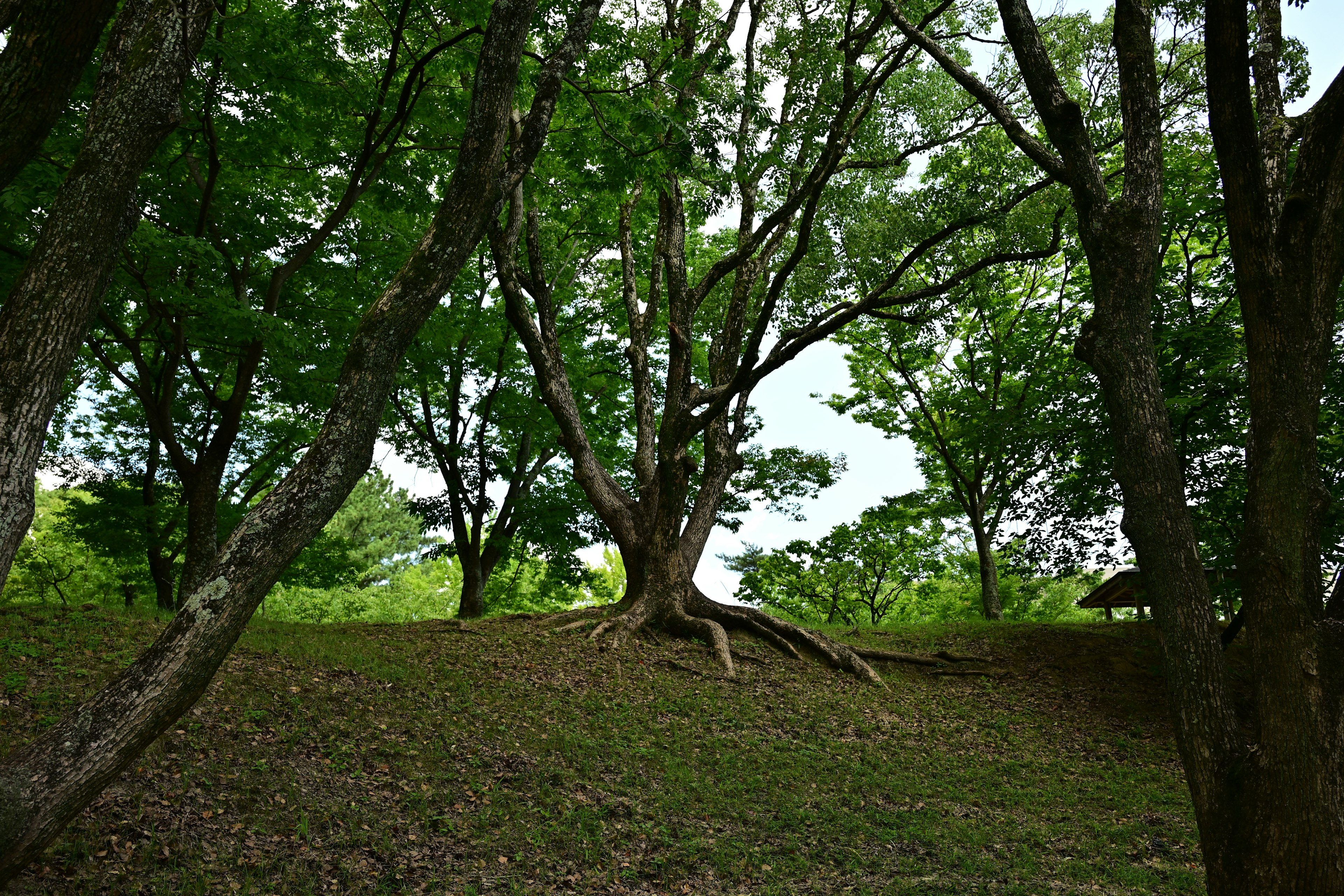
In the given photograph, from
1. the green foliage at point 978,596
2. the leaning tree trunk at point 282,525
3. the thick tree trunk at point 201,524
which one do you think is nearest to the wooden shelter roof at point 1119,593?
the green foliage at point 978,596

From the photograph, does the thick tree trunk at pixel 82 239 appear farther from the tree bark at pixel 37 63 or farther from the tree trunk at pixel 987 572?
the tree trunk at pixel 987 572

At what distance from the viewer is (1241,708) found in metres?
9.22

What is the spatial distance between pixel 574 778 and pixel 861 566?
42.9 feet

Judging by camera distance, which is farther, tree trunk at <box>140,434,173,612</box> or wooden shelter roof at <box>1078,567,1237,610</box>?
wooden shelter roof at <box>1078,567,1237,610</box>

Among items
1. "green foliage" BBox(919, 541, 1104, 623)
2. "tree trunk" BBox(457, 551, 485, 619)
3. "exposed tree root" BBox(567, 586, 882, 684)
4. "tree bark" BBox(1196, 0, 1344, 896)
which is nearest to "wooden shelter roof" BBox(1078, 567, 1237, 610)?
"green foliage" BBox(919, 541, 1104, 623)

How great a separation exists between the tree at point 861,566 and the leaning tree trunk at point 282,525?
14321 millimetres

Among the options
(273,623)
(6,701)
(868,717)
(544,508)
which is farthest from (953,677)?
(6,701)

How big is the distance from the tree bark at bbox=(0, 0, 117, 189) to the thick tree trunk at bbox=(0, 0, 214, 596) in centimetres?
20

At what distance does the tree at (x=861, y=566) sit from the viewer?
1867 cm

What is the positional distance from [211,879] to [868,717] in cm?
733

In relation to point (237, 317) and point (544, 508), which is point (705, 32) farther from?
point (544, 508)

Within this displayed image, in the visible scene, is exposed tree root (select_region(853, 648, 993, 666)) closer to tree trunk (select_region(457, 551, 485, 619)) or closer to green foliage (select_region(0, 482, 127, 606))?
tree trunk (select_region(457, 551, 485, 619))

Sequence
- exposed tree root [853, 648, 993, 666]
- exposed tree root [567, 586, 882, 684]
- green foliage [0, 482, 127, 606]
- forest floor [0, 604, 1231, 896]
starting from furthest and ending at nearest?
green foliage [0, 482, 127, 606], exposed tree root [853, 648, 993, 666], exposed tree root [567, 586, 882, 684], forest floor [0, 604, 1231, 896]

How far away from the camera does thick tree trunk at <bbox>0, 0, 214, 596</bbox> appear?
3896 millimetres
